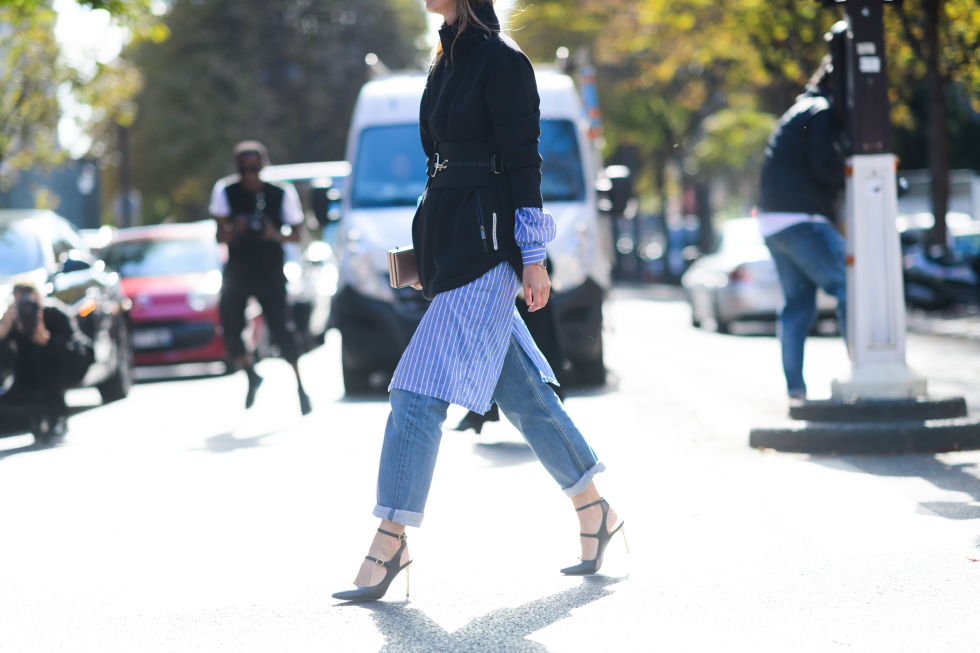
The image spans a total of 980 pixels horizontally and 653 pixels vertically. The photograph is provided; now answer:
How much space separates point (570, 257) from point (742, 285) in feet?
24.1

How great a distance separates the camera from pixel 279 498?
6.58 metres

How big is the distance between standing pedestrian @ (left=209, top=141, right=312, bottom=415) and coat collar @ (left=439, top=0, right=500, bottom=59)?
5.45 meters

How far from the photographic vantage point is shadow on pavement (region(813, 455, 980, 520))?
18.6ft

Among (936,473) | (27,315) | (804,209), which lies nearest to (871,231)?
(804,209)

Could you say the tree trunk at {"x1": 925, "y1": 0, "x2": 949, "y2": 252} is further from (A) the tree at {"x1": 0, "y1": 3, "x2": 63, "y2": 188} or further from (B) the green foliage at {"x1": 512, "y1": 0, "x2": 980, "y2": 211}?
(A) the tree at {"x1": 0, "y1": 3, "x2": 63, "y2": 188}

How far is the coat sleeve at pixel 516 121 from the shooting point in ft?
14.6

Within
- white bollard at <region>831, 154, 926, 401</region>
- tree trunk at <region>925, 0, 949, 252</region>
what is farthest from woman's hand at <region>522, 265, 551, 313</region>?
tree trunk at <region>925, 0, 949, 252</region>

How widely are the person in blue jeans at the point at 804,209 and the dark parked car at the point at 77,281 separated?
15.5 ft

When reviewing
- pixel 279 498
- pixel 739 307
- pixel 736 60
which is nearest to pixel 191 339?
pixel 739 307

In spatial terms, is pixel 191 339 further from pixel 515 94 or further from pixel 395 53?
pixel 395 53

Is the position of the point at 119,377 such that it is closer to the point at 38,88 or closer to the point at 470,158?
the point at 470,158

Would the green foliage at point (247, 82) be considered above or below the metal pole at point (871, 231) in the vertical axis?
above

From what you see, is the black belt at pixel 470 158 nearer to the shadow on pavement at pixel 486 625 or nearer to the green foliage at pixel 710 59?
the green foliage at pixel 710 59

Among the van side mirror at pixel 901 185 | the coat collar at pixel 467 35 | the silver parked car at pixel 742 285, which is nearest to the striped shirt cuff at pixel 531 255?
the coat collar at pixel 467 35
